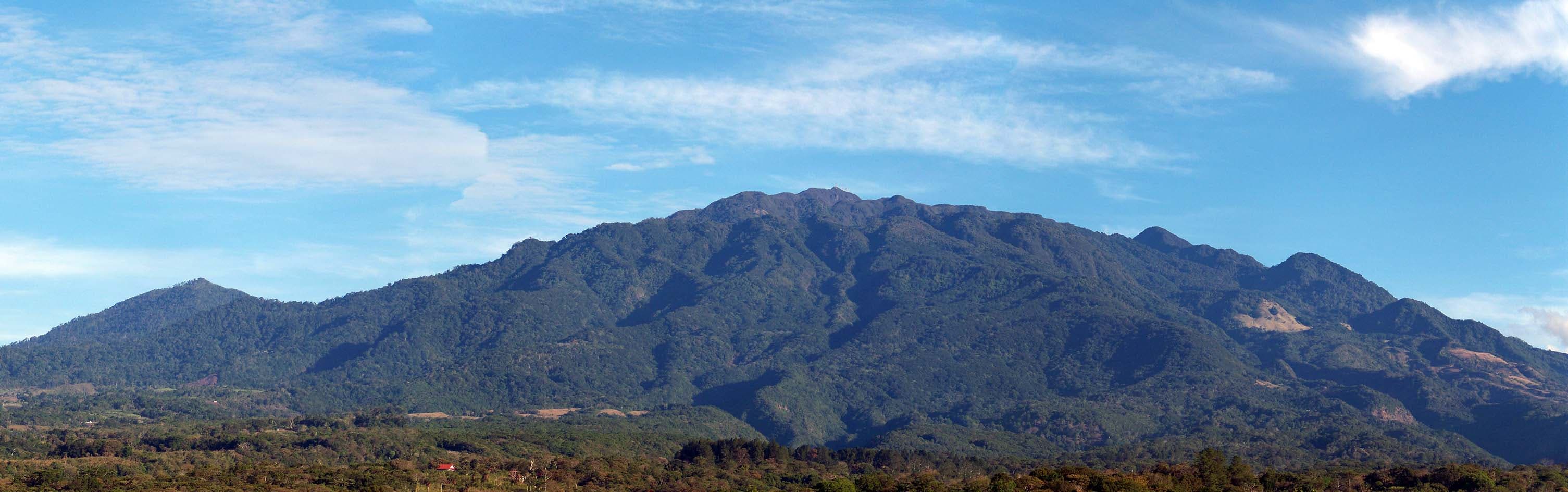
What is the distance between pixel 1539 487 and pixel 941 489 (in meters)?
71.4

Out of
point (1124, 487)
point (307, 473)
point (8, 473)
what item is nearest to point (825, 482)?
point (1124, 487)

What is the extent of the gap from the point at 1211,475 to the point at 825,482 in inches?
1928

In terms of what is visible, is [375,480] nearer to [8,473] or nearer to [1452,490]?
[8,473]

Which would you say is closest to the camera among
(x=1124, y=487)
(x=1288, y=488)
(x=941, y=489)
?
(x=1124, y=487)

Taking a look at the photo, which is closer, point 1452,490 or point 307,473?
point 1452,490

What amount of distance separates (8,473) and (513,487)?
66867 millimetres

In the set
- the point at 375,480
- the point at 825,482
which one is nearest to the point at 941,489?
the point at 825,482

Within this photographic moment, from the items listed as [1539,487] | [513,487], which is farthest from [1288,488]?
[513,487]

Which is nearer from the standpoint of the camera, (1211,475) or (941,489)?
(941,489)

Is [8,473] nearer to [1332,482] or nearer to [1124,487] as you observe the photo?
[1124,487]

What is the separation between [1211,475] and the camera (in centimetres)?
19088

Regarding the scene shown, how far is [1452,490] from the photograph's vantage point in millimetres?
180375

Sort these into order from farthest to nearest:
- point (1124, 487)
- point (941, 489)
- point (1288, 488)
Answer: point (1288, 488), point (941, 489), point (1124, 487)

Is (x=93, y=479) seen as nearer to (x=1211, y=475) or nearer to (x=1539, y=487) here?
(x=1211, y=475)
